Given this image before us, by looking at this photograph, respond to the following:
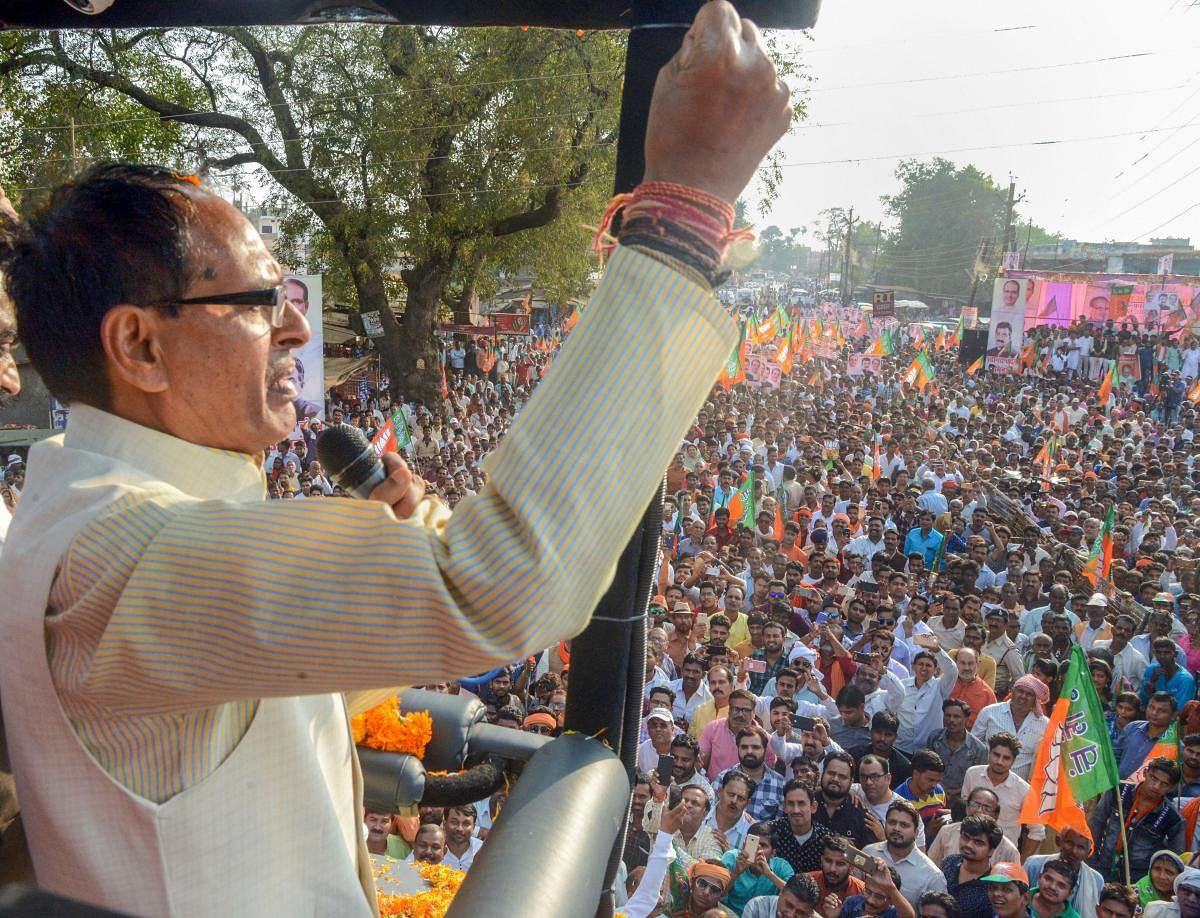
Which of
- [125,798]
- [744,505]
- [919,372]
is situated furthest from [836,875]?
[919,372]

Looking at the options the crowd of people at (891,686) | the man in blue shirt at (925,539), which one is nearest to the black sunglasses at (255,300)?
the crowd of people at (891,686)

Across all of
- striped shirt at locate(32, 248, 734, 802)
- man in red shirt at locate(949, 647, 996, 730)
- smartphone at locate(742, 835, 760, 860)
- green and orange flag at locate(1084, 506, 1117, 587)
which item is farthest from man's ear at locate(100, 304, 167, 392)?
green and orange flag at locate(1084, 506, 1117, 587)

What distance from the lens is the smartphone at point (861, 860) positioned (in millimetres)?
4469

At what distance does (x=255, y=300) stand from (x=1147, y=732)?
243 inches

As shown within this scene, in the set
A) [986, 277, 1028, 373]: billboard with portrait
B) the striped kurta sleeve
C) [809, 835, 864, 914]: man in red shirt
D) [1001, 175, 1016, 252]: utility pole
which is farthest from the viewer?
[1001, 175, 1016, 252]: utility pole

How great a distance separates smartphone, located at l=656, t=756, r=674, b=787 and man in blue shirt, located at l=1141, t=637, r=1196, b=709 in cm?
302

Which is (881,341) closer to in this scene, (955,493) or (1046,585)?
(955,493)

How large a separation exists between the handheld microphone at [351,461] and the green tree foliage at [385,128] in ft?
46.9

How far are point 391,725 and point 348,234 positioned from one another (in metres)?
17.4

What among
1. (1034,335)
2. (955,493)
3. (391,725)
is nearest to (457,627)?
(391,725)

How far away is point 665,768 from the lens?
5.69 metres

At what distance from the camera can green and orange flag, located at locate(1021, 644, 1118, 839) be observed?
4.91 m

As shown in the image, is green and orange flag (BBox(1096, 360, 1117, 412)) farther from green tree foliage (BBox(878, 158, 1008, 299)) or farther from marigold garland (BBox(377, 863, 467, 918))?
green tree foliage (BBox(878, 158, 1008, 299))

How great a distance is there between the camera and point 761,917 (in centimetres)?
455
